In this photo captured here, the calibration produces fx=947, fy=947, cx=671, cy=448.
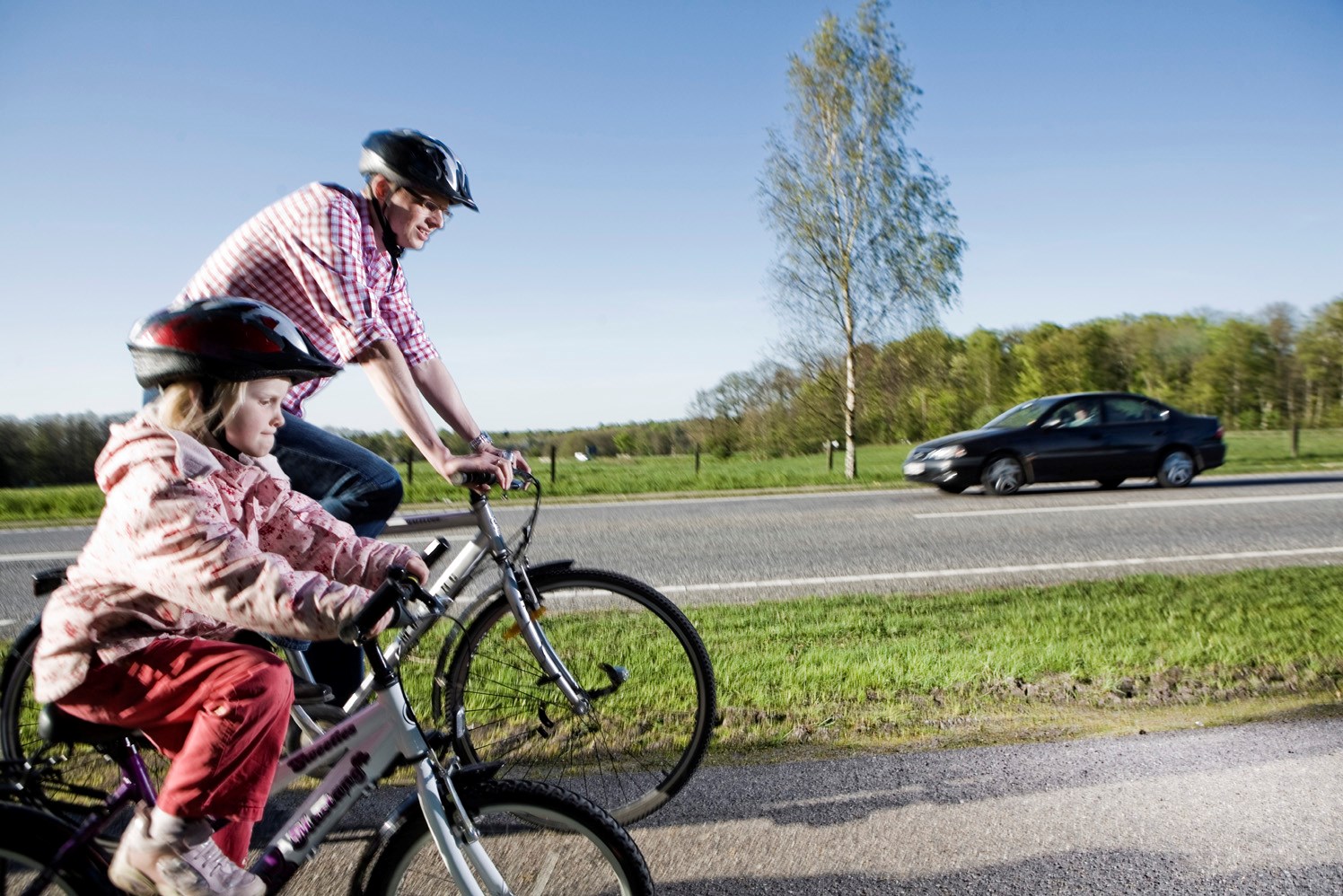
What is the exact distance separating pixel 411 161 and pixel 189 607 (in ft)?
5.52

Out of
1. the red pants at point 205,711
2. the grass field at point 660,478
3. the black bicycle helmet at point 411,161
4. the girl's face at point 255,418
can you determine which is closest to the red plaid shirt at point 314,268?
the black bicycle helmet at point 411,161

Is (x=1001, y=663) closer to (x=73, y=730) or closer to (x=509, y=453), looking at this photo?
(x=509, y=453)

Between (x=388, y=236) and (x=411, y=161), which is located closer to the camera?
(x=411, y=161)

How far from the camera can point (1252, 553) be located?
8.21 m

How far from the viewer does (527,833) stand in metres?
2.06

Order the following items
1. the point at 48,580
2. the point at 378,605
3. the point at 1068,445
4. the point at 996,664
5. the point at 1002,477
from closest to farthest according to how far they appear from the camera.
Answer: the point at 378,605 < the point at 48,580 < the point at 996,664 < the point at 1002,477 < the point at 1068,445

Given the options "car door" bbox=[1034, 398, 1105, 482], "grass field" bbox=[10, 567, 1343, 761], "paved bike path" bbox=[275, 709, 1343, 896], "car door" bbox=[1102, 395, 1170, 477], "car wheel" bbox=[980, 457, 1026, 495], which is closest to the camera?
"paved bike path" bbox=[275, 709, 1343, 896]

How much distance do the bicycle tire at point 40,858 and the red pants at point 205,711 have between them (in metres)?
0.18

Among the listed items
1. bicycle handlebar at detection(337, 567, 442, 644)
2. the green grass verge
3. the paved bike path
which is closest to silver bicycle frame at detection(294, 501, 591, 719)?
the green grass verge

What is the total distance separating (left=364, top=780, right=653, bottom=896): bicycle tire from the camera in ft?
6.25

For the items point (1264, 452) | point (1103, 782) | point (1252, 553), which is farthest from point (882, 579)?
point (1264, 452)

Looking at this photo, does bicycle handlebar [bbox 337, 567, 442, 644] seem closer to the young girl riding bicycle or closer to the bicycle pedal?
the young girl riding bicycle

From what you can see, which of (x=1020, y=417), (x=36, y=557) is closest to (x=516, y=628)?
(x=36, y=557)

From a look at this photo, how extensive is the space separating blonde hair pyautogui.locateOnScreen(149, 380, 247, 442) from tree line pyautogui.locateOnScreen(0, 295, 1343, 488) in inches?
65.6
